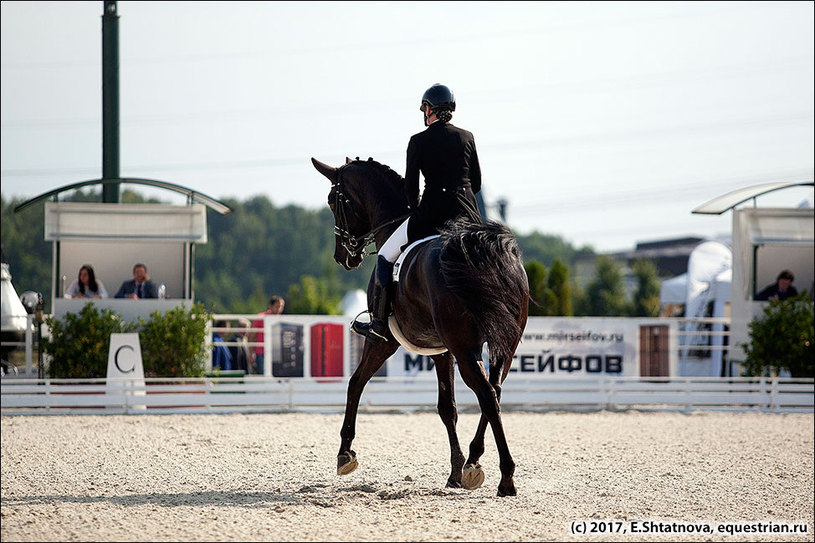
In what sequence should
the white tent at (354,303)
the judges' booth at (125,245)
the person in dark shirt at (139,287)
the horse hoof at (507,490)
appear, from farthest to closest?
the white tent at (354,303)
the person in dark shirt at (139,287)
the judges' booth at (125,245)
the horse hoof at (507,490)

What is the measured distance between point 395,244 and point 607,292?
4828cm

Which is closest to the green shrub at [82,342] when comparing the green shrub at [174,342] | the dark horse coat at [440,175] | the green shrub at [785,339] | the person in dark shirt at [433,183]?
the green shrub at [174,342]

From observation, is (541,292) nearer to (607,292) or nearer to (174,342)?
(174,342)

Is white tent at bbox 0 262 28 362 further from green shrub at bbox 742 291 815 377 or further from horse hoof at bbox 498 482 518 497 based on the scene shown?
horse hoof at bbox 498 482 518 497

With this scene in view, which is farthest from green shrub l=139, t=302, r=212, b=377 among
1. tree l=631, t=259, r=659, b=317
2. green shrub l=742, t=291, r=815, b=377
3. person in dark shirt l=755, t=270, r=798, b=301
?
tree l=631, t=259, r=659, b=317

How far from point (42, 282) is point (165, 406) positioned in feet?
69.0

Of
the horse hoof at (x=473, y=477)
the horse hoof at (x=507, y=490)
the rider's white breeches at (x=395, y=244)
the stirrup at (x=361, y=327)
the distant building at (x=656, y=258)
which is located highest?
the distant building at (x=656, y=258)

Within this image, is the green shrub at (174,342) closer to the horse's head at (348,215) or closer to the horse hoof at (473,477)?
the horse's head at (348,215)

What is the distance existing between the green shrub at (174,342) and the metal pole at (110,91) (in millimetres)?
4232

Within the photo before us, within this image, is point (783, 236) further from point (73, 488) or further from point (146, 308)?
point (73, 488)

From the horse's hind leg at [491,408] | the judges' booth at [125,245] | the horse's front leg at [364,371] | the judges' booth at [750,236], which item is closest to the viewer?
the horse's hind leg at [491,408]

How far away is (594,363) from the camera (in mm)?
17750

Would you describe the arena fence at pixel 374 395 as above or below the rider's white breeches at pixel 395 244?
below

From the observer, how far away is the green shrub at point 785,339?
17.0 meters
